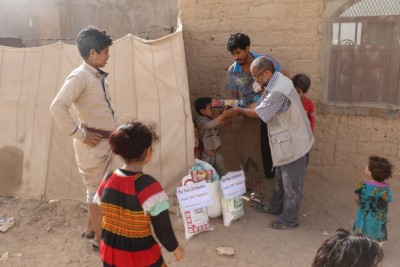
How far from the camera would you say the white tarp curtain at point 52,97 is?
4059 mm

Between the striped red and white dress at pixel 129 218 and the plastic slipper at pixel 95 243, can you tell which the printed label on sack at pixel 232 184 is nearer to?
the plastic slipper at pixel 95 243

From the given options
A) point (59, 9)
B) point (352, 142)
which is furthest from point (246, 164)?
point (59, 9)

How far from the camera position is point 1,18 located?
39.4 feet

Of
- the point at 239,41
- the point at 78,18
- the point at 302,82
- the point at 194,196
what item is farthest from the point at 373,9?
the point at 78,18

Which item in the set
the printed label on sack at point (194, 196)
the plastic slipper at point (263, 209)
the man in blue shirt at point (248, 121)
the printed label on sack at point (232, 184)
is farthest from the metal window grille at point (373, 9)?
the printed label on sack at point (194, 196)

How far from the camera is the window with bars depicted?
4.03 m

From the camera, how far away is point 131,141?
6.50 ft

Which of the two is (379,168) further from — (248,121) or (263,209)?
(248,121)

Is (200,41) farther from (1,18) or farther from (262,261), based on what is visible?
(1,18)

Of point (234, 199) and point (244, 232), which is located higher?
point (234, 199)

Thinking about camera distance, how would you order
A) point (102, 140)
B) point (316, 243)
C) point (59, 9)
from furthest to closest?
point (59, 9) < point (316, 243) < point (102, 140)

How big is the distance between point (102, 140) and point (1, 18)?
36.1ft

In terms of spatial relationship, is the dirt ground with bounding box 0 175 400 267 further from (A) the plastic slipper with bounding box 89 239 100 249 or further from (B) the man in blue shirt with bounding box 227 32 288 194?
(B) the man in blue shirt with bounding box 227 32 288 194

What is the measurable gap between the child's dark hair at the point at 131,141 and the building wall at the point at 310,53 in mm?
2781
